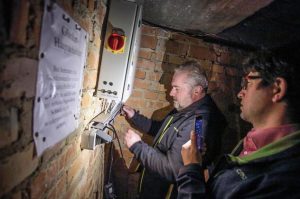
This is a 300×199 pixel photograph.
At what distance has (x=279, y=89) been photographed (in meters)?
1.26

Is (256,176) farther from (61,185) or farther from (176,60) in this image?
(176,60)

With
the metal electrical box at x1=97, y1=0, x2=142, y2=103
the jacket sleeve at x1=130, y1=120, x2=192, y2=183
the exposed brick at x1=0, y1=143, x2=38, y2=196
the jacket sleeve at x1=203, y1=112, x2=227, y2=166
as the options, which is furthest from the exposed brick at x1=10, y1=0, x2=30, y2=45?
the jacket sleeve at x1=203, y1=112, x2=227, y2=166

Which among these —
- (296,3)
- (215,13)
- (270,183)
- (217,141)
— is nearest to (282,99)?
(270,183)

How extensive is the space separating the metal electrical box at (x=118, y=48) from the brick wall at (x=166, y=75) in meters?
0.96

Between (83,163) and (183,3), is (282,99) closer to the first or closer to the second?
(183,3)

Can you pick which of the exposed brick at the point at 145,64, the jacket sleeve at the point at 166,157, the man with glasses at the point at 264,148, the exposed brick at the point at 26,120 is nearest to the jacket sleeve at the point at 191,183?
the man with glasses at the point at 264,148

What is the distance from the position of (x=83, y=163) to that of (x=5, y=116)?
980 mm

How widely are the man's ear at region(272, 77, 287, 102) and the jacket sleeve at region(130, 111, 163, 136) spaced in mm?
1407

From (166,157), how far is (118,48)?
1024 millimetres

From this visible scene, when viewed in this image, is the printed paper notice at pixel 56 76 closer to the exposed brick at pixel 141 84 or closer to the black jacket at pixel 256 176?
the black jacket at pixel 256 176

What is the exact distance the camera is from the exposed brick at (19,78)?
20.5 inches

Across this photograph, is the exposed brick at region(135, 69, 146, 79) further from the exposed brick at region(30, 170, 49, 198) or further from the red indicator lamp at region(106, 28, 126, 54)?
the exposed brick at region(30, 170, 49, 198)

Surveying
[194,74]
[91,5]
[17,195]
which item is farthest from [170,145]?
[17,195]

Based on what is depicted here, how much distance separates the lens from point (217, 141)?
219 centimetres
